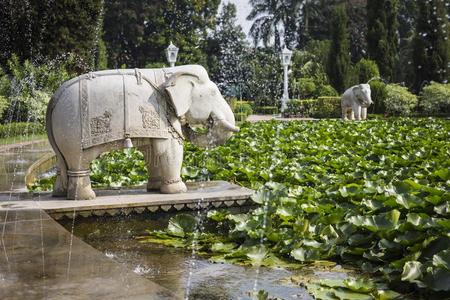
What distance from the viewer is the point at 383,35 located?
3250 centimetres

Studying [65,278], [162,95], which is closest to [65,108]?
[162,95]

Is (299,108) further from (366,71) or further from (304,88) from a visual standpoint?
(366,71)

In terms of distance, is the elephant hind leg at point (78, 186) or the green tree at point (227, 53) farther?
the green tree at point (227, 53)

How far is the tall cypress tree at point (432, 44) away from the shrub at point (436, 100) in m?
4.85

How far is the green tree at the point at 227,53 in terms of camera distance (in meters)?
42.5

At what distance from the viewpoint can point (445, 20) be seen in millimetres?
30469

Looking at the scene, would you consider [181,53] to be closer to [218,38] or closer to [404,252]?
[218,38]

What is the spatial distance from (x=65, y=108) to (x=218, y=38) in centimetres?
3972

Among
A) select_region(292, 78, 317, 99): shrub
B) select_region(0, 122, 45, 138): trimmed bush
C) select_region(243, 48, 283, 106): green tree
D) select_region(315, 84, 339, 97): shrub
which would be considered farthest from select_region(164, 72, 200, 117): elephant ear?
select_region(243, 48, 283, 106): green tree

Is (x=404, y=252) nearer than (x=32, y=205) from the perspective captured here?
Yes

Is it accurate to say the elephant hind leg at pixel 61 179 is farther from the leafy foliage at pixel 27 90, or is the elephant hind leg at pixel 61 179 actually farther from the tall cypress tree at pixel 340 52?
the tall cypress tree at pixel 340 52

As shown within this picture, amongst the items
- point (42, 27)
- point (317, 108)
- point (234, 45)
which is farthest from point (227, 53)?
point (42, 27)

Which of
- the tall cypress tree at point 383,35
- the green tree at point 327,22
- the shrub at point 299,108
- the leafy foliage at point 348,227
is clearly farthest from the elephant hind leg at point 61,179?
A: the green tree at point 327,22

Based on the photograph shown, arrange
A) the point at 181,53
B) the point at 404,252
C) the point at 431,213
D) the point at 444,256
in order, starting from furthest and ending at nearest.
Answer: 1. the point at 181,53
2. the point at 431,213
3. the point at 404,252
4. the point at 444,256
